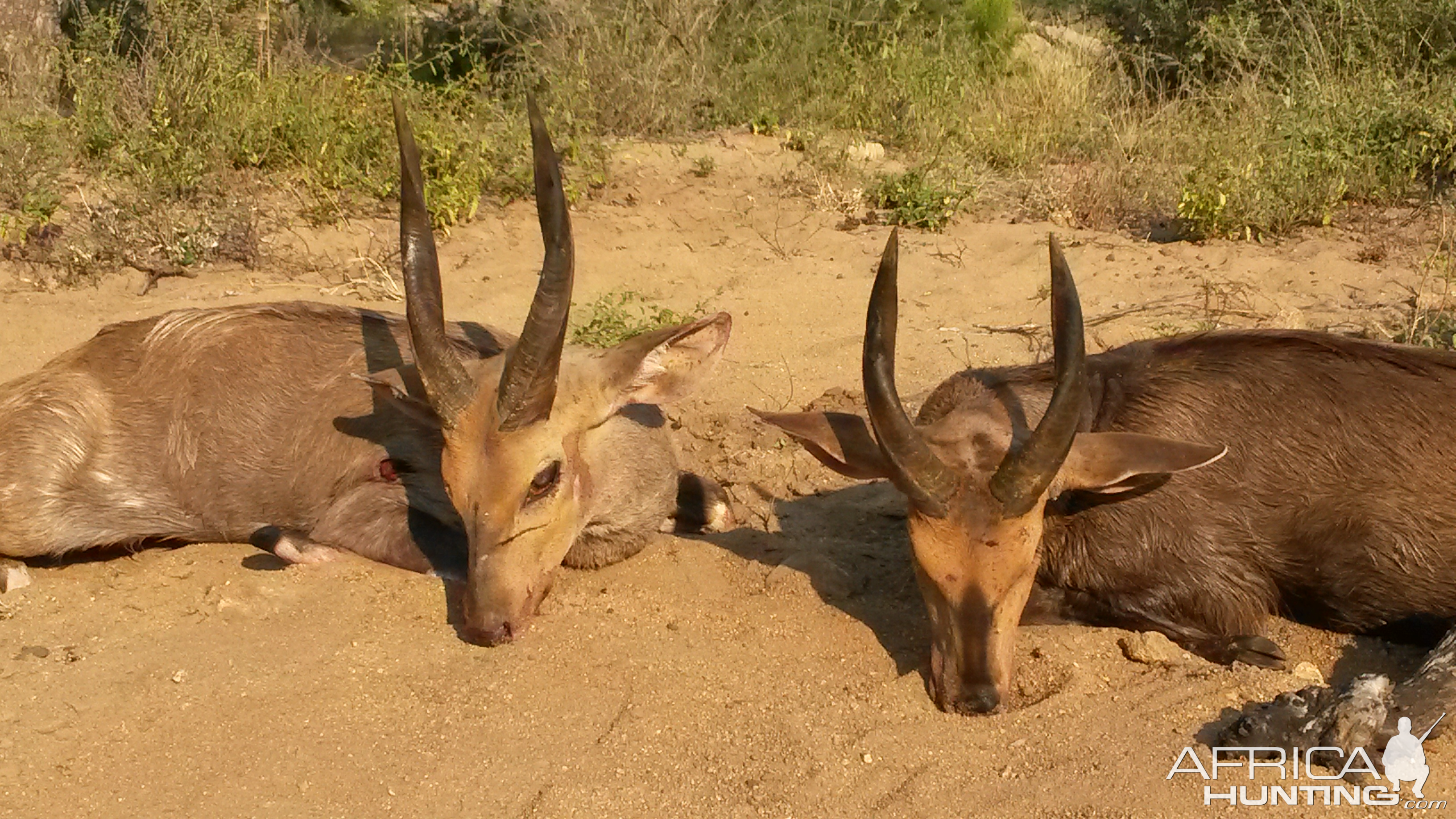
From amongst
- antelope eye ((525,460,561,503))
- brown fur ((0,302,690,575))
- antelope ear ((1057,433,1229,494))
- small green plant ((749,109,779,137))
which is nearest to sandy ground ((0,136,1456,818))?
brown fur ((0,302,690,575))

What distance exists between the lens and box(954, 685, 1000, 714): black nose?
4.84 meters

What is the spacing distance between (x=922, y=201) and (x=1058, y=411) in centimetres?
580

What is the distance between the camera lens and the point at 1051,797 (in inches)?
172

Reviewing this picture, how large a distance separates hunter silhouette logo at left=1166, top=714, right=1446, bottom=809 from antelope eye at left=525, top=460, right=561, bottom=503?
8.73 feet

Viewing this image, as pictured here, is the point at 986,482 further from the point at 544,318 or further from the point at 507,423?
the point at 507,423

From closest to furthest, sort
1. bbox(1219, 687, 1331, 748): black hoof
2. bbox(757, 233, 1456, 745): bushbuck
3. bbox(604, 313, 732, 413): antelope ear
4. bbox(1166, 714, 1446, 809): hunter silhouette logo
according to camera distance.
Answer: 1. bbox(1166, 714, 1446, 809): hunter silhouette logo
2. bbox(1219, 687, 1331, 748): black hoof
3. bbox(757, 233, 1456, 745): bushbuck
4. bbox(604, 313, 732, 413): antelope ear

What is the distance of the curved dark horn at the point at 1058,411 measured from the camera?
184 inches

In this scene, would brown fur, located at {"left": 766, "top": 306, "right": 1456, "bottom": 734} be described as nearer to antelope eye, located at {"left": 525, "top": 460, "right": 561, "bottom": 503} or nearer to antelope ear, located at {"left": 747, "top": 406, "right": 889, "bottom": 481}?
antelope ear, located at {"left": 747, "top": 406, "right": 889, "bottom": 481}

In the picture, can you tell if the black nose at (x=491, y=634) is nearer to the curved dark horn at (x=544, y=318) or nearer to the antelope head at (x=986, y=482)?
the curved dark horn at (x=544, y=318)

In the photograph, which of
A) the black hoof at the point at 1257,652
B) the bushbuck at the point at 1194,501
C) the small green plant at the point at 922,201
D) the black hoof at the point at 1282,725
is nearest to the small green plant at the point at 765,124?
the small green plant at the point at 922,201

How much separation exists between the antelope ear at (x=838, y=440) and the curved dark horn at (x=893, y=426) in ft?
1.28

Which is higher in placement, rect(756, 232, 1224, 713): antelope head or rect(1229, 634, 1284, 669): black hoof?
rect(756, 232, 1224, 713): antelope head

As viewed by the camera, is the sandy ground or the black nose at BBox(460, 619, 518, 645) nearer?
the sandy ground

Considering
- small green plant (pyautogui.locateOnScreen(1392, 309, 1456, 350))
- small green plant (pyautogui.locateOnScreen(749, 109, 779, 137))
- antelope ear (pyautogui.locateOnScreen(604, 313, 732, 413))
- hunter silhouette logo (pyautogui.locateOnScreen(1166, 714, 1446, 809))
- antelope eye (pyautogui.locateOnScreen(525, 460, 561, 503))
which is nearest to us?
hunter silhouette logo (pyautogui.locateOnScreen(1166, 714, 1446, 809))
